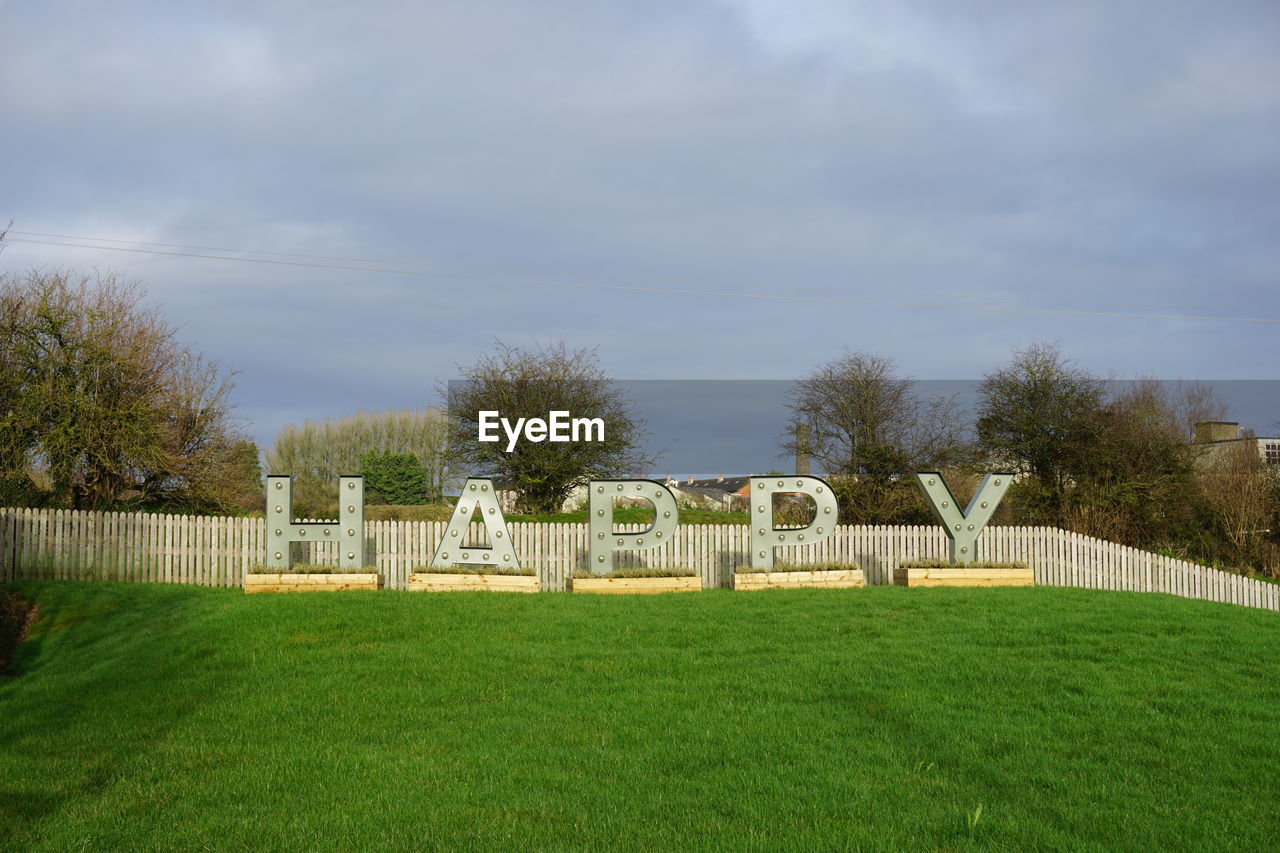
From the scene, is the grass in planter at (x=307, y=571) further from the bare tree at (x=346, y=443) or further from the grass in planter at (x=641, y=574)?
the bare tree at (x=346, y=443)

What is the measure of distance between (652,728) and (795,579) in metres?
9.65

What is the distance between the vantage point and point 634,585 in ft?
55.3

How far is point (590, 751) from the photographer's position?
7.20 metres

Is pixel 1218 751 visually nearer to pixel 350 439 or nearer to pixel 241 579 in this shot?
pixel 241 579

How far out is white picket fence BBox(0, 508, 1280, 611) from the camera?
18.5 metres

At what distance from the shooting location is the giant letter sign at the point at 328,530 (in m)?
17.1

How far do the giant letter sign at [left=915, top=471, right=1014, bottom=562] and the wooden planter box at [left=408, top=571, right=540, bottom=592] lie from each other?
7623 millimetres

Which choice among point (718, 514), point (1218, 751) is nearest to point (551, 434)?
point (718, 514)

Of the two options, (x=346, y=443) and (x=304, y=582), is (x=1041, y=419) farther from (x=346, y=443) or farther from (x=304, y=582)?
(x=346, y=443)

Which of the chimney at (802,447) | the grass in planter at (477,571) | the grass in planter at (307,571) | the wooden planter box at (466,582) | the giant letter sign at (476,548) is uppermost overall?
the chimney at (802,447)

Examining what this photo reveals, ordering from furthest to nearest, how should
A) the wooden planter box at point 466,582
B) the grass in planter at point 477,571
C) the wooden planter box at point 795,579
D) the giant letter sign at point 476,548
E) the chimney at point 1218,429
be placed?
the chimney at point 1218,429 < the giant letter sign at point 476,548 < the wooden planter box at point 795,579 < the grass in planter at point 477,571 < the wooden planter box at point 466,582

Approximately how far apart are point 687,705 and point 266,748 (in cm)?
347

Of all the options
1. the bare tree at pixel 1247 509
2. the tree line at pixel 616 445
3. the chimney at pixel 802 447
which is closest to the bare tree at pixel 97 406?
the tree line at pixel 616 445
